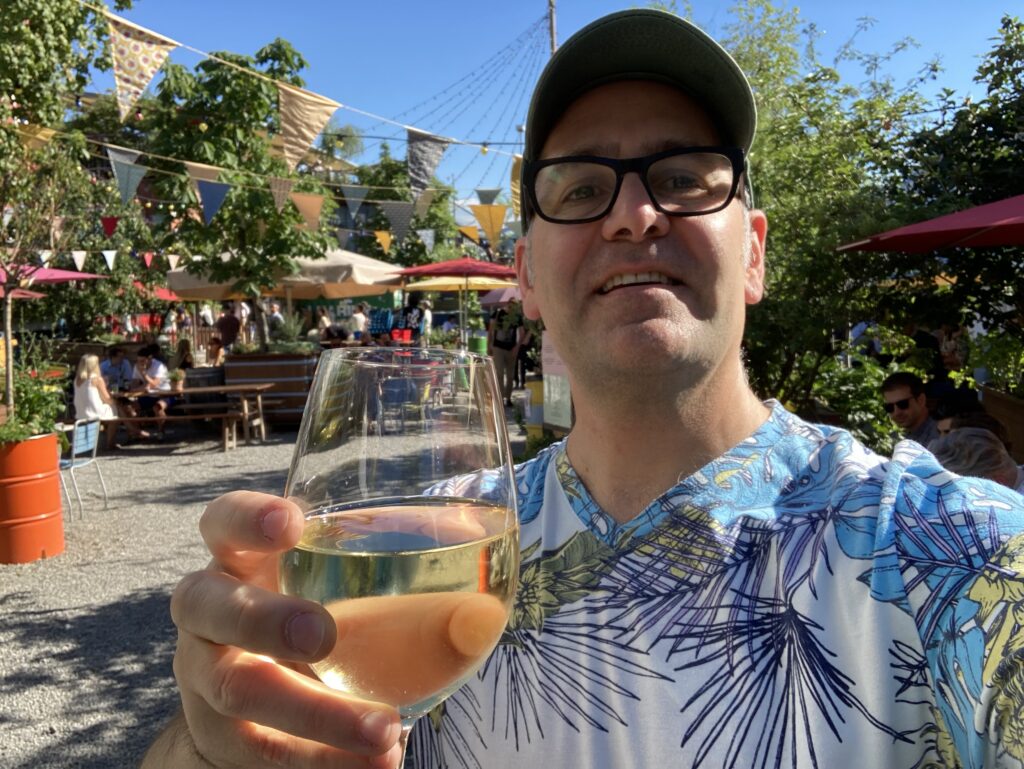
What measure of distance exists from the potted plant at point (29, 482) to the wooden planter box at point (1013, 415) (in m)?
7.37

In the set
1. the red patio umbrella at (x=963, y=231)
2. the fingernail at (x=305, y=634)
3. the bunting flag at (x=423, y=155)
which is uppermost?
the bunting flag at (x=423, y=155)

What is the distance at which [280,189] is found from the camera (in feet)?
39.0

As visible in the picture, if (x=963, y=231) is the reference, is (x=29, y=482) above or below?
below

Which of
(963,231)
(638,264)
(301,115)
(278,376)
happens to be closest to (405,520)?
(638,264)

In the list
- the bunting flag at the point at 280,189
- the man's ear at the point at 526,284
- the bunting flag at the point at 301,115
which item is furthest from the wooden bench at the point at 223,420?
the man's ear at the point at 526,284

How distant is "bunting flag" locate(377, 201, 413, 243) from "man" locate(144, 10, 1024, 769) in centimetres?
1223

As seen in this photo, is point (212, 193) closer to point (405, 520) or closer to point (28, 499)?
point (28, 499)

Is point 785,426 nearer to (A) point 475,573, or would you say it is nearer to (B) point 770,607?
(B) point 770,607

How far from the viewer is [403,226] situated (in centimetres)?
1403

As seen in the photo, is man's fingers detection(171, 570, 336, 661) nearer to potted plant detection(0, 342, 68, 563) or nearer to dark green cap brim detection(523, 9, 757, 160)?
dark green cap brim detection(523, 9, 757, 160)

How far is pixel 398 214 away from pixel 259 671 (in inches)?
529

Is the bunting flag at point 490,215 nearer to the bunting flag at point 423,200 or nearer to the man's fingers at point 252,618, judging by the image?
the bunting flag at point 423,200

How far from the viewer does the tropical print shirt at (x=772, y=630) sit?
93 centimetres

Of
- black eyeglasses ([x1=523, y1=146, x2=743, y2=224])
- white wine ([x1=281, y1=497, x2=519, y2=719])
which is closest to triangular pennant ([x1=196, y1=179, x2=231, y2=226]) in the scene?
black eyeglasses ([x1=523, y1=146, x2=743, y2=224])
